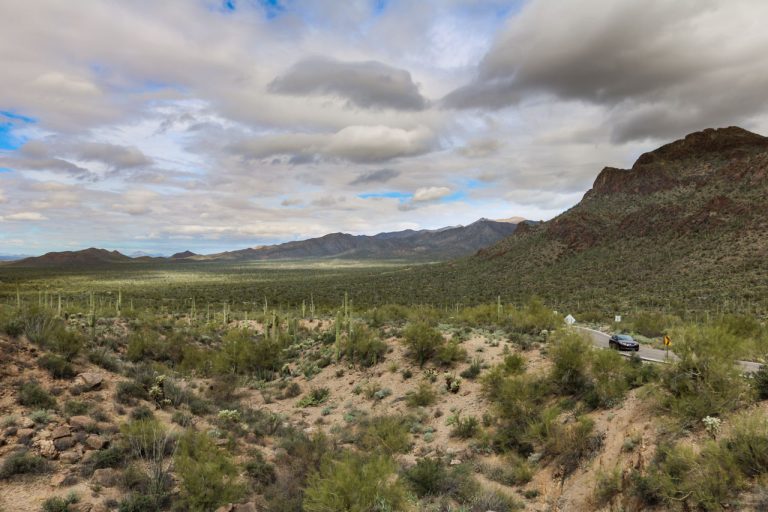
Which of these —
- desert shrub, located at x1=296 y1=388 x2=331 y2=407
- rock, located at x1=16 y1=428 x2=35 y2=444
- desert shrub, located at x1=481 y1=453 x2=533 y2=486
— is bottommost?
desert shrub, located at x1=296 y1=388 x2=331 y2=407

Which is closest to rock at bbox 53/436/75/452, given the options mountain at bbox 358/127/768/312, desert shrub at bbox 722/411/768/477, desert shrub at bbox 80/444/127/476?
desert shrub at bbox 80/444/127/476

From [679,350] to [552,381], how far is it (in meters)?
5.54

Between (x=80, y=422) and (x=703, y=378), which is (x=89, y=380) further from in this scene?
(x=703, y=378)

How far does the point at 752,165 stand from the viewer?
7731cm

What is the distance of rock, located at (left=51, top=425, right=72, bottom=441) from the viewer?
11344 millimetres

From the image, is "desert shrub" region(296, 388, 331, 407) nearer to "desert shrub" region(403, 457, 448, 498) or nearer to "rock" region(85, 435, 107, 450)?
"desert shrub" region(403, 457, 448, 498)

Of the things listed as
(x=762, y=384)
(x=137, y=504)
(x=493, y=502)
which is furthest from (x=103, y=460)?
(x=762, y=384)

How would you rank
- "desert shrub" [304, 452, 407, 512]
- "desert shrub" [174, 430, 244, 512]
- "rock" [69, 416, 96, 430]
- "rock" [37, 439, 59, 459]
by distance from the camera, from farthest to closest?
"rock" [69, 416, 96, 430]
"rock" [37, 439, 59, 459]
"desert shrub" [174, 430, 244, 512]
"desert shrub" [304, 452, 407, 512]

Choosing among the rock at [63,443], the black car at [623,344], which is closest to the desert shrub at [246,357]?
the rock at [63,443]

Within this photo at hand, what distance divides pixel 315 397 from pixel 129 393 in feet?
31.6

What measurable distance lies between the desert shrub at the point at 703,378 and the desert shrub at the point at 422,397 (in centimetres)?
1043

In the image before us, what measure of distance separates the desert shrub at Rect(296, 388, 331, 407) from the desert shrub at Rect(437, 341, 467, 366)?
6.75 meters

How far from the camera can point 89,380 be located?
15.0 metres

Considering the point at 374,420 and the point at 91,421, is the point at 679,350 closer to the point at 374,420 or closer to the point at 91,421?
the point at 374,420
